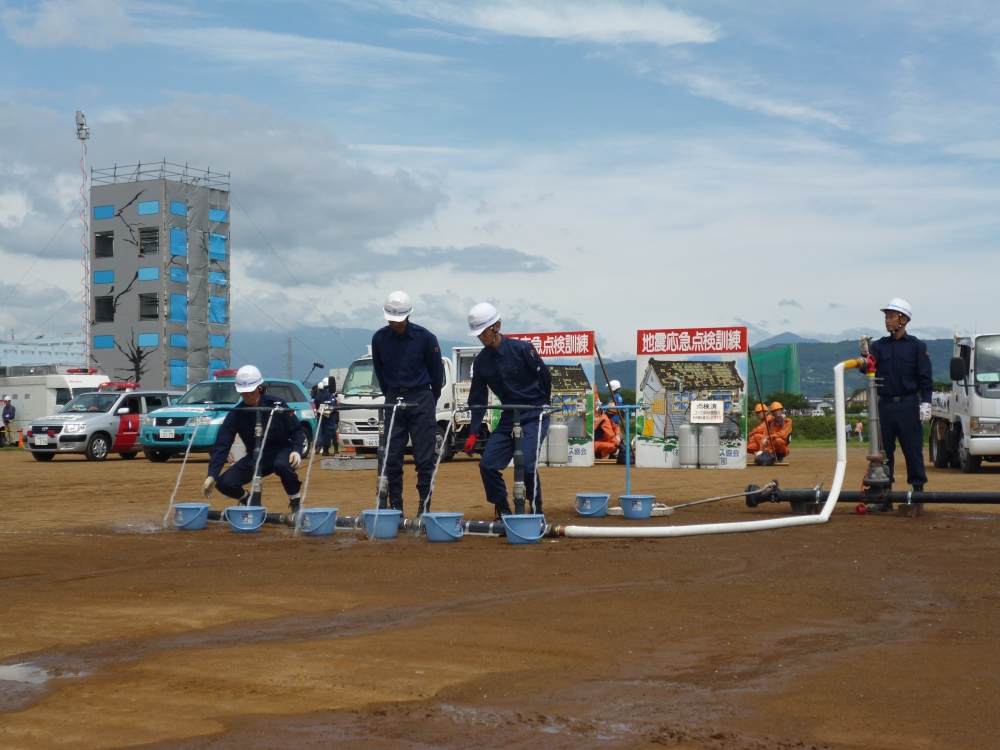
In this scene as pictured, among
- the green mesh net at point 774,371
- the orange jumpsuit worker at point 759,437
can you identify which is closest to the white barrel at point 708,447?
the orange jumpsuit worker at point 759,437

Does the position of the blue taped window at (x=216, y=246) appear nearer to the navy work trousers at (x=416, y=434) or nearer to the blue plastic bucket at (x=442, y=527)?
the navy work trousers at (x=416, y=434)

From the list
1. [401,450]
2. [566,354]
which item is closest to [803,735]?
[401,450]

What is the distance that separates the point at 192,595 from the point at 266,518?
156 inches

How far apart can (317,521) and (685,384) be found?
14.1 meters

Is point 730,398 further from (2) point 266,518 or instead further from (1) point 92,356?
(1) point 92,356

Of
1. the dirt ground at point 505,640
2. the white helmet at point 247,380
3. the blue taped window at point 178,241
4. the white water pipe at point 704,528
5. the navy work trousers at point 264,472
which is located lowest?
the dirt ground at point 505,640

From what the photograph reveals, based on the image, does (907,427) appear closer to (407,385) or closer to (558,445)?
(407,385)

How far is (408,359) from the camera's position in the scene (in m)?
10.9

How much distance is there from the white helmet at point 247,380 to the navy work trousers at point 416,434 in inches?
54.1

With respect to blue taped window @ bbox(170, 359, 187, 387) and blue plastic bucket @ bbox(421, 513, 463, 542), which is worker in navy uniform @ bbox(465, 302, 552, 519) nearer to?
blue plastic bucket @ bbox(421, 513, 463, 542)

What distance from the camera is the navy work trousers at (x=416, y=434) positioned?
35.5ft

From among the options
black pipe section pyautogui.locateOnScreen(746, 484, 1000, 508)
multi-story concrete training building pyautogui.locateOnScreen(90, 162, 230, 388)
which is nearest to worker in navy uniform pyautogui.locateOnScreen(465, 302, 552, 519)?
black pipe section pyautogui.locateOnScreen(746, 484, 1000, 508)

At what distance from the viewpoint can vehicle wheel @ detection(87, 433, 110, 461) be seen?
27.8m

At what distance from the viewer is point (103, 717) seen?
4.37 m
